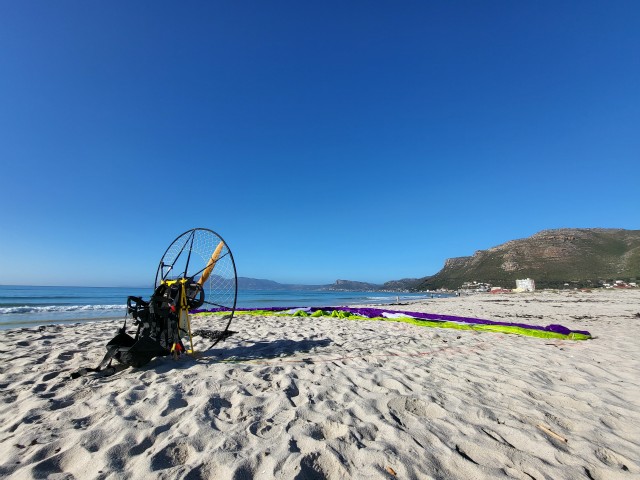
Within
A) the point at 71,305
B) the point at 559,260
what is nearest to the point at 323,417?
the point at 71,305

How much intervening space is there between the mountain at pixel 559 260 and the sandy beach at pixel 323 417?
72367 millimetres

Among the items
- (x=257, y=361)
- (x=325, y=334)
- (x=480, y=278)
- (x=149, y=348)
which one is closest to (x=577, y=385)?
(x=257, y=361)

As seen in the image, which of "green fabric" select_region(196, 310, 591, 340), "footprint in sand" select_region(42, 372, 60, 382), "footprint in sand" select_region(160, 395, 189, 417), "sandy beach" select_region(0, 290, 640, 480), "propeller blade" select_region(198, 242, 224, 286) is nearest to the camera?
"sandy beach" select_region(0, 290, 640, 480)

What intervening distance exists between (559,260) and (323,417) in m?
100.0

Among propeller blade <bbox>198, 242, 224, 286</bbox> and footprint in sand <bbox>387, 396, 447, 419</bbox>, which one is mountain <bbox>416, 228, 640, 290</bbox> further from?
propeller blade <bbox>198, 242, 224, 286</bbox>

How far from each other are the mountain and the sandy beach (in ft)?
237

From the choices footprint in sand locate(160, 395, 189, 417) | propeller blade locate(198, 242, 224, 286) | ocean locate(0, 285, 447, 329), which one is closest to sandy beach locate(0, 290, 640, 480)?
footprint in sand locate(160, 395, 189, 417)

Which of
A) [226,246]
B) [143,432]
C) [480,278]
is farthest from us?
[480,278]

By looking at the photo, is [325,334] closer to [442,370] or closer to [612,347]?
[442,370]

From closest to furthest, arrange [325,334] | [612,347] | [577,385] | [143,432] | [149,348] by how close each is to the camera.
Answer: [143,432] → [577,385] → [149,348] → [612,347] → [325,334]

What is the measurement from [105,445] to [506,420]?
4057 millimetres

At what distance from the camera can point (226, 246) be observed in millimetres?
6281

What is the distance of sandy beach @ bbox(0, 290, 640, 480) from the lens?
2.49m

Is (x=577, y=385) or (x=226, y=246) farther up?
(x=226, y=246)
